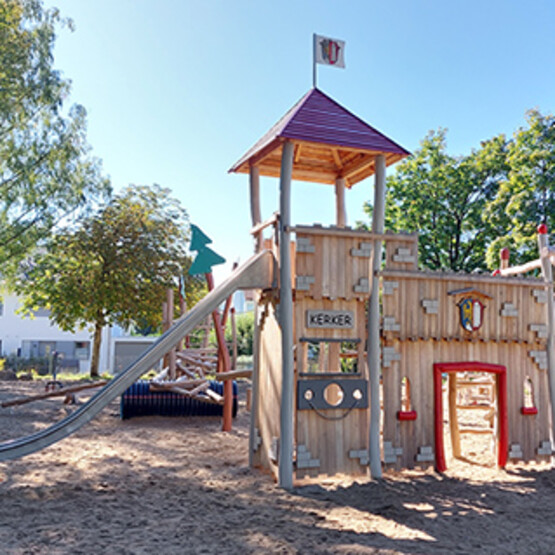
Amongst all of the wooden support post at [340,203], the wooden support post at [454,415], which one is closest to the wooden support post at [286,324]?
the wooden support post at [340,203]

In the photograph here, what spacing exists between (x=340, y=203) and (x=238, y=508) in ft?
18.4

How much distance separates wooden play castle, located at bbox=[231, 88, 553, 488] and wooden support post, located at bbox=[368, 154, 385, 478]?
2 cm

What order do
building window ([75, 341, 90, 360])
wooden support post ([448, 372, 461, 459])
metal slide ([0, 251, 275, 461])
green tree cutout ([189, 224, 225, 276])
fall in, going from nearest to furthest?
metal slide ([0, 251, 275, 461])
wooden support post ([448, 372, 461, 459])
green tree cutout ([189, 224, 225, 276])
building window ([75, 341, 90, 360])

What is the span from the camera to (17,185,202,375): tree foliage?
24156mm

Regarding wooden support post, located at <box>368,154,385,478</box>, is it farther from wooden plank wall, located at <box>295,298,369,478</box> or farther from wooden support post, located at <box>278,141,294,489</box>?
wooden support post, located at <box>278,141,294,489</box>

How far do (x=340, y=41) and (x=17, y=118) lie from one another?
17.4m

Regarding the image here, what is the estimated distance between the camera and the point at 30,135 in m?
22.7

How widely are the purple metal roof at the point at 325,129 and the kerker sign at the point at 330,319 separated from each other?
2.49 metres

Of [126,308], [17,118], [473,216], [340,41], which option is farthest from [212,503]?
[473,216]

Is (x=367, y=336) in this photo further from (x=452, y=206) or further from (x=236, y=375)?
(x=452, y=206)

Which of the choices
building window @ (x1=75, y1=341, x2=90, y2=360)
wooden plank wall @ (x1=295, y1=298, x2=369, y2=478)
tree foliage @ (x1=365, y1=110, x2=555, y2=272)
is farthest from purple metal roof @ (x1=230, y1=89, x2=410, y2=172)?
building window @ (x1=75, y1=341, x2=90, y2=360)

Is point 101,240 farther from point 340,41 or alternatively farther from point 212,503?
point 212,503

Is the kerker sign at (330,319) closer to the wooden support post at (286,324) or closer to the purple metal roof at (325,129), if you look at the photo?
the wooden support post at (286,324)

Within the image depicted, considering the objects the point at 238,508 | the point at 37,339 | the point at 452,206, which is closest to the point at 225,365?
the point at 238,508
